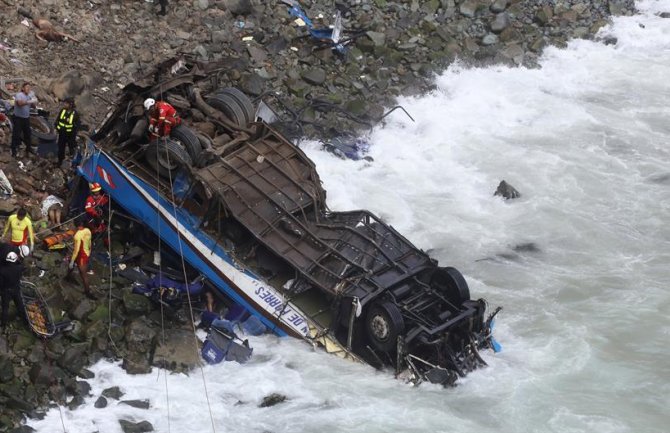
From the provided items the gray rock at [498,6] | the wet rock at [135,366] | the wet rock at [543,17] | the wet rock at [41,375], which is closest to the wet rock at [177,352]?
the wet rock at [135,366]

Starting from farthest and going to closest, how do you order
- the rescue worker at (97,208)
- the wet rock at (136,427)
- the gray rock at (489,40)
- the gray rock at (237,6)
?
the gray rock at (489,40) < the gray rock at (237,6) < the rescue worker at (97,208) < the wet rock at (136,427)

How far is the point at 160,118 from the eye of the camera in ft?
41.6

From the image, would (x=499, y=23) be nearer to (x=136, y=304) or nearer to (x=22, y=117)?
(x=22, y=117)

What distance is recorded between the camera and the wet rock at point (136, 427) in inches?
402

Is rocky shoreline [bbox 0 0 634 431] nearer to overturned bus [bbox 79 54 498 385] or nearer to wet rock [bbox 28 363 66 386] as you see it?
wet rock [bbox 28 363 66 386]

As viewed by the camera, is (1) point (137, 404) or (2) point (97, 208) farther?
(2) point (97, 208)

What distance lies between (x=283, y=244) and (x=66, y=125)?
385cm

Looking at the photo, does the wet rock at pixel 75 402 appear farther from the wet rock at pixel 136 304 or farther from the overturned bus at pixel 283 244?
the overturned bus at pixel 283 244

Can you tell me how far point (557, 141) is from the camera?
18672 millimetres

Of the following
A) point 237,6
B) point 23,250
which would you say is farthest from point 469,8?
point 23,250

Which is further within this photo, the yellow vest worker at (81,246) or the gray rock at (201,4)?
the gray rock at (201,4)

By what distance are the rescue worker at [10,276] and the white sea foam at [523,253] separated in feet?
4.14

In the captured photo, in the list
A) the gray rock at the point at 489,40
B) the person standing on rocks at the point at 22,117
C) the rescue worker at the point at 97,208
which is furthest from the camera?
the gray rock at the point at 489,40

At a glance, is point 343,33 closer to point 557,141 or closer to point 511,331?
point 557,141
